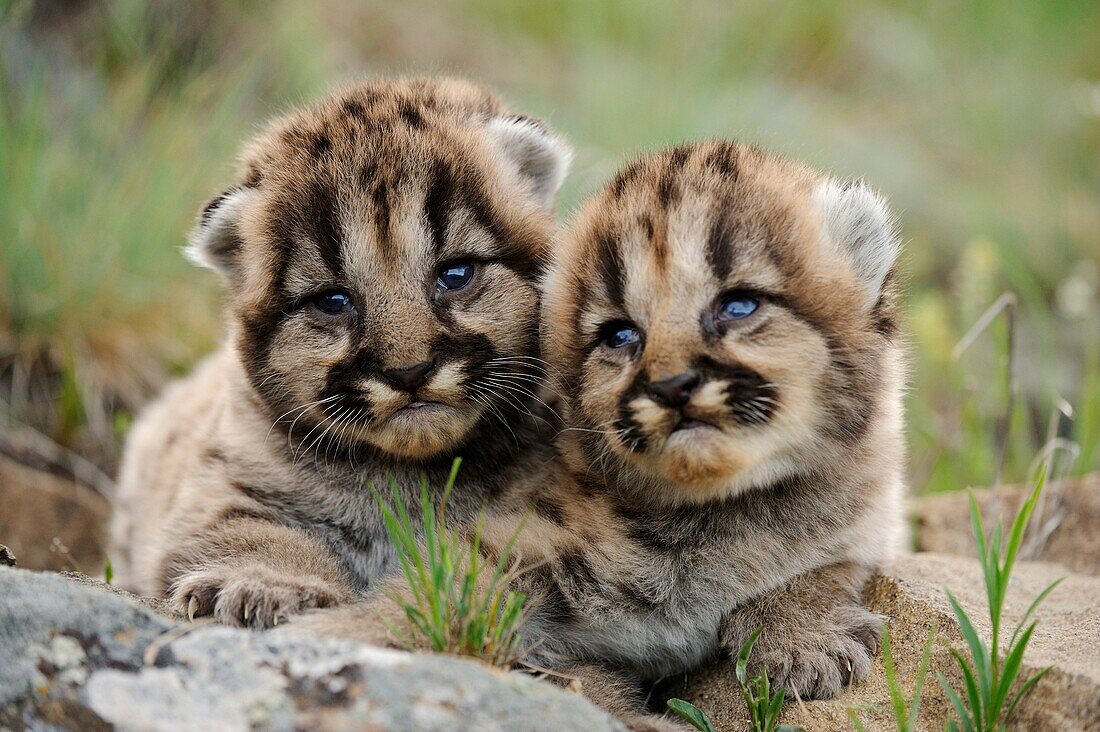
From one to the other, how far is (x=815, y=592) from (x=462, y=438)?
1307 millimetres

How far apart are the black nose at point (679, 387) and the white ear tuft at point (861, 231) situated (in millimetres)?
858

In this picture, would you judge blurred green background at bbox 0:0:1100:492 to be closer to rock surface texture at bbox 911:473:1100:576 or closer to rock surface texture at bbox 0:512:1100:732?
rock surface texture at bbox 911:473:1100:576

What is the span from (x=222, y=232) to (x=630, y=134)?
21.2ft

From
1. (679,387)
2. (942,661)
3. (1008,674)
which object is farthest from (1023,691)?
(679,387)

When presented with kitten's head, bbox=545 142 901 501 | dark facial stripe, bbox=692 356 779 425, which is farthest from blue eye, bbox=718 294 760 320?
dark facial stripe, bbox=692 356 779 425

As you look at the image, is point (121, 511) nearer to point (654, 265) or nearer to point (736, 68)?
point (654, 265)

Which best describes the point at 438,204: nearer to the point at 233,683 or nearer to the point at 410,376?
the point at 410,376

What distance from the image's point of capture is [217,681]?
2734 millimetres

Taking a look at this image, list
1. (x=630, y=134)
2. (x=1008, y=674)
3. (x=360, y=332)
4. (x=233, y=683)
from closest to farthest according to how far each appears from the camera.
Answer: (x=233, y=683) < (x=1008, y=674) < (x=360, y=332) < (x=630, y=134)

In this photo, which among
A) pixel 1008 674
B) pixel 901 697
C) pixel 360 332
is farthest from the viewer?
pixel 360 332

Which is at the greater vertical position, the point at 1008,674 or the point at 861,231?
the point at 861,231

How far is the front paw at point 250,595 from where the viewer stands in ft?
11.3

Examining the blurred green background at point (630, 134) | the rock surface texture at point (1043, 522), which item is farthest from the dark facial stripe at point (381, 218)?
the rock surface texture at point (1043, 522)

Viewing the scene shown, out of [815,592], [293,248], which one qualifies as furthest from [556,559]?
[293,248]
